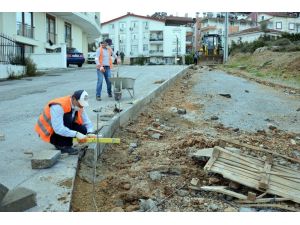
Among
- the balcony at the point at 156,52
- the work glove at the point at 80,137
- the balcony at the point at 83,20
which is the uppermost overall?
the balcony at the point at 83,20

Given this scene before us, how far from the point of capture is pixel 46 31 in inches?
1278

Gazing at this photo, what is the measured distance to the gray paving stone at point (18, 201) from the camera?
3686mm

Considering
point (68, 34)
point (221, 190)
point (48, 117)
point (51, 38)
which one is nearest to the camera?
point (221, 190)

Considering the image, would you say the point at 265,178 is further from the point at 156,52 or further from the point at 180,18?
the point at 180,18

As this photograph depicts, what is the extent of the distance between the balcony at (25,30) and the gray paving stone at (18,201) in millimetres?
25667

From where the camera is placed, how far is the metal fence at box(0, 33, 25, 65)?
1973 cm

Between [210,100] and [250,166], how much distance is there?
6906 millimetres

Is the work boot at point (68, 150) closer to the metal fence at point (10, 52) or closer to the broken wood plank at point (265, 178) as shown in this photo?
the broken wood plank at point (265, 178)

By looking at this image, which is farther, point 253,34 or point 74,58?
point 253,34

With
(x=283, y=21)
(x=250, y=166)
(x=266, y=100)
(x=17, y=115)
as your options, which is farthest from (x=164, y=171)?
(x=283, y=21)

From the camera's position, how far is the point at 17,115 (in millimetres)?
8781

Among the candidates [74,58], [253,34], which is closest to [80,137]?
[74,58]

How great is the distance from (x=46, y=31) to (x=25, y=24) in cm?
381

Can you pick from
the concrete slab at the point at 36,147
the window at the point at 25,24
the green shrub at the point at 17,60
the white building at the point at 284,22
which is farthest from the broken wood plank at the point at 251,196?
the white building at the point at 284,22
